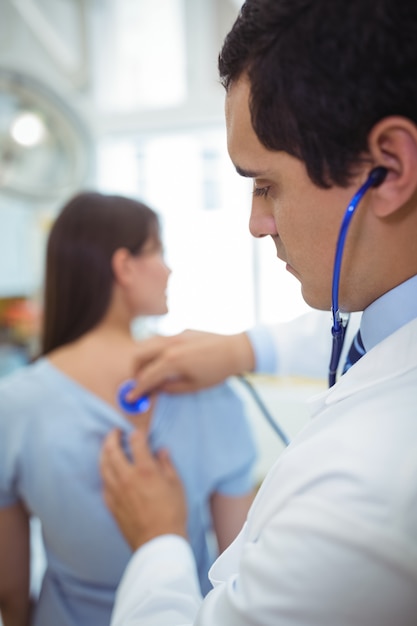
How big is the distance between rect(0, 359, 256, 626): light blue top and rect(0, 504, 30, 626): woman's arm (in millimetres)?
39

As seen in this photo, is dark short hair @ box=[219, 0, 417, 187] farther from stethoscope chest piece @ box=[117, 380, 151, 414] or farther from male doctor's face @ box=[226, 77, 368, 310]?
stethoscope chest piece @ box=[117, 380, 151, 414]

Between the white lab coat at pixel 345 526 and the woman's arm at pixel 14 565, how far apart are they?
29.8 inches

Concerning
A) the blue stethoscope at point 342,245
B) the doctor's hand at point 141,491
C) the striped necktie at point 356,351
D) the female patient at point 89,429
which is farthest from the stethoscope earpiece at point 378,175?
the female patient at point 89,429

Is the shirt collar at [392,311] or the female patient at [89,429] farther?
the female patient at [89,429]

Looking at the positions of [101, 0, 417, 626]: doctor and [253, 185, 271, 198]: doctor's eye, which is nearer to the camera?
[101, 0, 417, 626]: doctor

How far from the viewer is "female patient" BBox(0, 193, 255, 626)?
3.46ft

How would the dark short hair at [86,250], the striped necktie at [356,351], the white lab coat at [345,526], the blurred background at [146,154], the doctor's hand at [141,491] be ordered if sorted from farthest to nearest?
the blurred background at [146,154], the dark short hair at [86,250], the doctor's hand at [141,491], the striped necktie at [356,351], the white lab coat at [345,526]

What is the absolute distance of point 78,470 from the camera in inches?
41.4

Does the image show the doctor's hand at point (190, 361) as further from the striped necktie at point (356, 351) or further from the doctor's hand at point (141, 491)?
the striped necktie at point (356, 351)

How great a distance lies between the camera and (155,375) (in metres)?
1.05

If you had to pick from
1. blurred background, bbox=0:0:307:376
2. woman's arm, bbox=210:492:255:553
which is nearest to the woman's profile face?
woman's arm, bbox=210:492:255:553

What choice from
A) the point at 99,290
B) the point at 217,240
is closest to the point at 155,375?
the point at 99,290

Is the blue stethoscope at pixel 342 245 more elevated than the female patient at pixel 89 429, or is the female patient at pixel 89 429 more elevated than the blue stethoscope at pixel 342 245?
the blue stethoscope at pixel 342 245

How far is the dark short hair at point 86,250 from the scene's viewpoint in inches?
46.0
